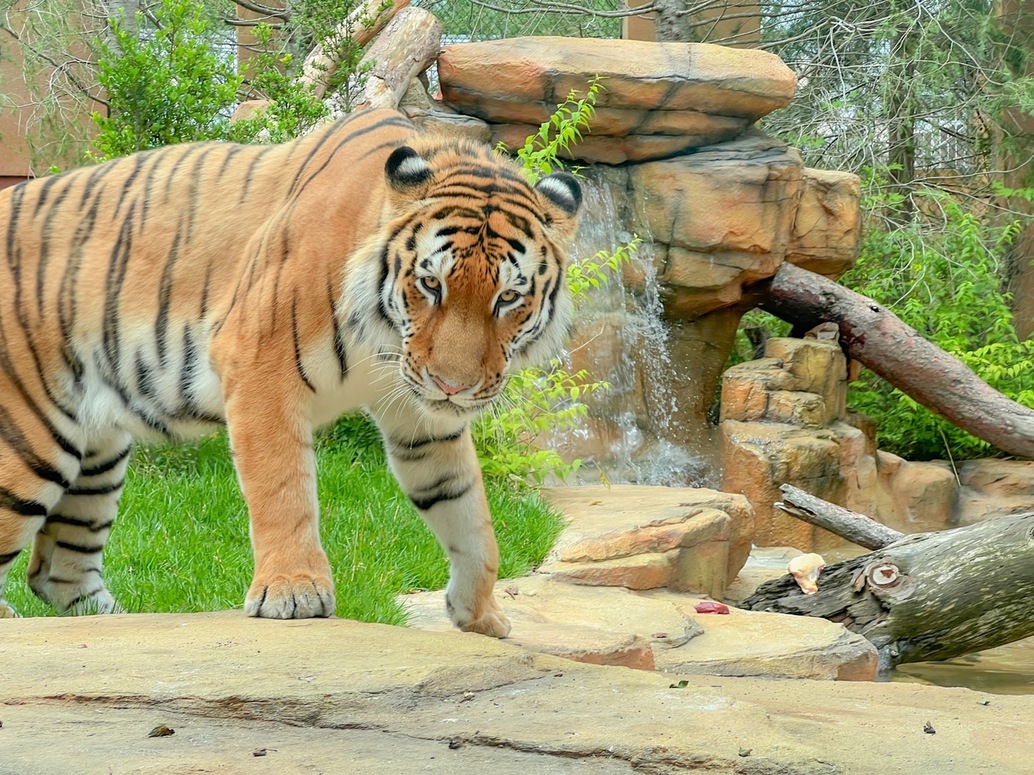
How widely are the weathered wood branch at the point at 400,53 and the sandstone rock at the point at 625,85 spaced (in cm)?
25

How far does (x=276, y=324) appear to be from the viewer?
3254 millimetres

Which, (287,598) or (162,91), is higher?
(162,91)

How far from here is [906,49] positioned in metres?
11.3

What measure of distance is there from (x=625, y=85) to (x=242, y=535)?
551cm

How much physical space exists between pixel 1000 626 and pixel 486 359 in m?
3.11

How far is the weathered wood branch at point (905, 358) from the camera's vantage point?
899 centimetres

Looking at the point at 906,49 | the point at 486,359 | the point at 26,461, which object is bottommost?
the point at 26,461

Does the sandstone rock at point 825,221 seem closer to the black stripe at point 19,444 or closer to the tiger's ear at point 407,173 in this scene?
the tiger's ear at point 407,173

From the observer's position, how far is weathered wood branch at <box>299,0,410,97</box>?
25.5ft

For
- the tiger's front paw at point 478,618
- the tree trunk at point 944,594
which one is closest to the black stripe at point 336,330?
the tiger's front paw at point 478,618

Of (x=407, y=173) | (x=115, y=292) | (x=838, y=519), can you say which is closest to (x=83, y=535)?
(x=115, y=292)

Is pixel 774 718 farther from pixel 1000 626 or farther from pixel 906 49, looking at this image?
pixel 906 49

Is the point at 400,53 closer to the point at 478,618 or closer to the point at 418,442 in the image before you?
the point at 418,442

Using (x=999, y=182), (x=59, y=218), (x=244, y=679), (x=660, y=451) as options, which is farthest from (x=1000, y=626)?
(x=999, y=182)
